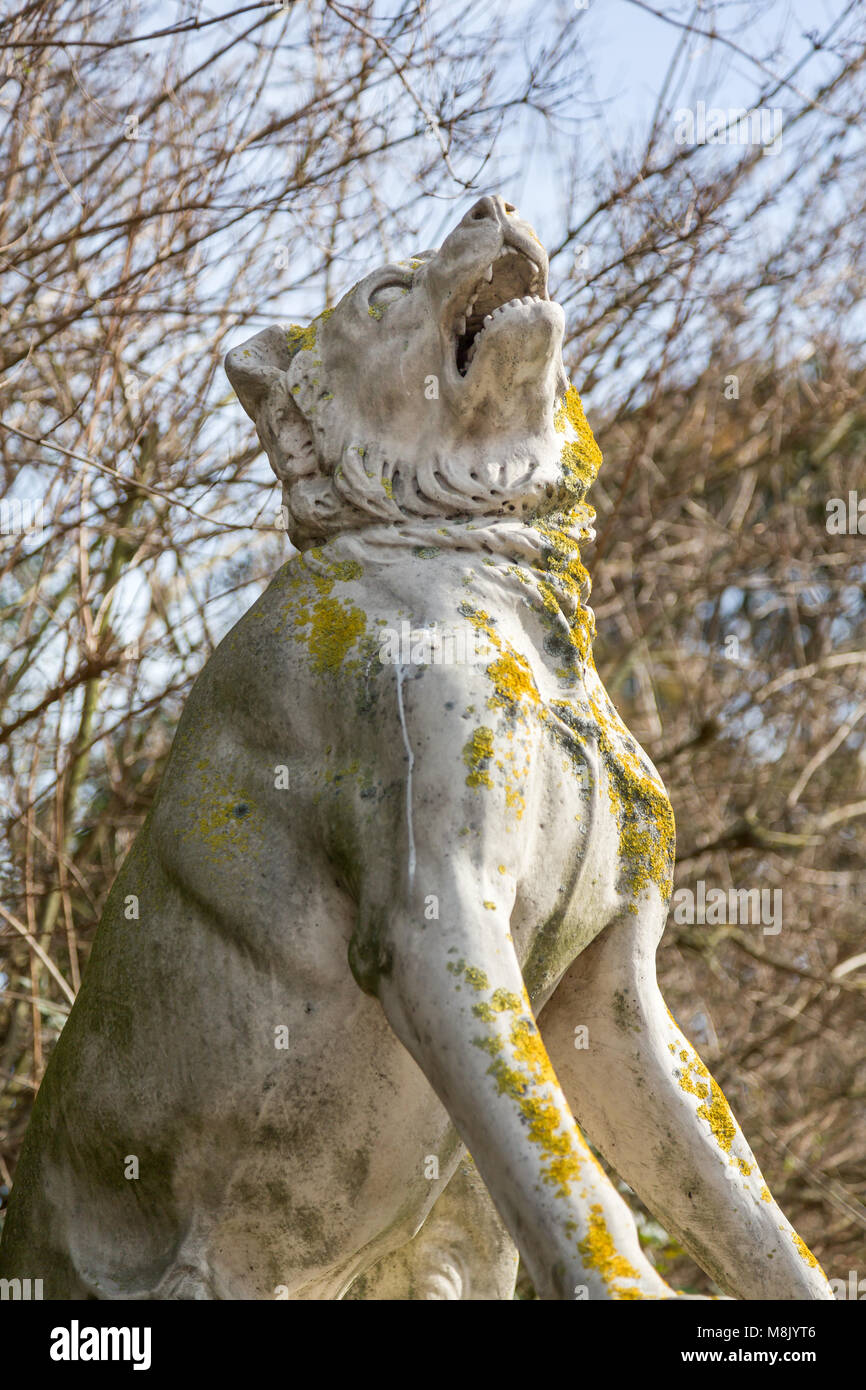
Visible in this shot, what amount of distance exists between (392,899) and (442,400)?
877mm

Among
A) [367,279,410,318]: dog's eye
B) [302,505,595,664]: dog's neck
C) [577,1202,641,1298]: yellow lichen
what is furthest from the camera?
[367,279,410,318]: dog's eye

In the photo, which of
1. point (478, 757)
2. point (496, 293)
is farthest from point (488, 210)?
point (478, 757)

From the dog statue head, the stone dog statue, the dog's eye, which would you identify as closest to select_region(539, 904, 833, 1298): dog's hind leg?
the stone dog statue

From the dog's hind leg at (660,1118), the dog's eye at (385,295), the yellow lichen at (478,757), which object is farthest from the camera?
the dog's eye at (385,295)

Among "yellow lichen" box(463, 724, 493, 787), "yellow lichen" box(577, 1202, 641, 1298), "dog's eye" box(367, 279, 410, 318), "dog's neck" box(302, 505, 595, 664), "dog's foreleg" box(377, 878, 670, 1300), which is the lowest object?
"yellow lichen" box(577, 1202, 641, 1298)

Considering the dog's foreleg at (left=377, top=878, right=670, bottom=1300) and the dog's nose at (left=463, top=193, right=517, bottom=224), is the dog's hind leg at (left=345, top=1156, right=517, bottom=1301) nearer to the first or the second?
the dog's foreleg at (left=377, top=878, right=670, bottom=1300)

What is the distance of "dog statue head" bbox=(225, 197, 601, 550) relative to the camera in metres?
2.75

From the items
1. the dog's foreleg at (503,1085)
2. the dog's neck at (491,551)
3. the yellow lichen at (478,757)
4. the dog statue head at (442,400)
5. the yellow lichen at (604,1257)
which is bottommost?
the yellow lichen at (604,1257)

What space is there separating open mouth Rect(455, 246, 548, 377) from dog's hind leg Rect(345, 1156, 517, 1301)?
1364 mm

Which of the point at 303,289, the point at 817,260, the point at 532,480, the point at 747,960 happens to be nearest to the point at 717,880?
the point at 747,960

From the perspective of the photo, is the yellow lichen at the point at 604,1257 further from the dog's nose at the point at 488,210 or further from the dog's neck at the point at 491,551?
the dog's nose at the point at 488,210

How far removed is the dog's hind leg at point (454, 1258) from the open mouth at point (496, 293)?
1364mm

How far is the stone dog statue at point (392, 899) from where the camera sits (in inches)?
97.4

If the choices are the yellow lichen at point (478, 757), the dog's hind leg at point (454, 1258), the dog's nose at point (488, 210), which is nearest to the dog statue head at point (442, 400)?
the dog's nose at point (488, 210)
